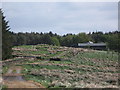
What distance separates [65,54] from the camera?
148ft

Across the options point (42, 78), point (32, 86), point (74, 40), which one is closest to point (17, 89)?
point (32, 86)

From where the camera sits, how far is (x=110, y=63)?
39469mm

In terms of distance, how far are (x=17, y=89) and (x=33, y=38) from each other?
3582 inches

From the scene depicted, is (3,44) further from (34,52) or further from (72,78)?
(72,78)

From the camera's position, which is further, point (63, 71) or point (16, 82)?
point (63, 71)

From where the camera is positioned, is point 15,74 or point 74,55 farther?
point 74,55

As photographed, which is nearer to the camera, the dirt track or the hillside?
the dirt track

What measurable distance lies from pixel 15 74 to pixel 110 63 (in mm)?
17898

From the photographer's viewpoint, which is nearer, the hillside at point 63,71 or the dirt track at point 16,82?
Result: the dirt track at point 16,82

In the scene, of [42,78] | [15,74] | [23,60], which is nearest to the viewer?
[42,78]

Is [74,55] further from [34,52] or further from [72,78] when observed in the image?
[72,78]

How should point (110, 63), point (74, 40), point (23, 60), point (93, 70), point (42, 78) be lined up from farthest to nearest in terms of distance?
point (74, 40) → point (110, 63) → point (23, 60) → point (93, 70) → point (42, 78)

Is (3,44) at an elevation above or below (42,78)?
above

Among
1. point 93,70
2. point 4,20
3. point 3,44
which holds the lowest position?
point 93,70
